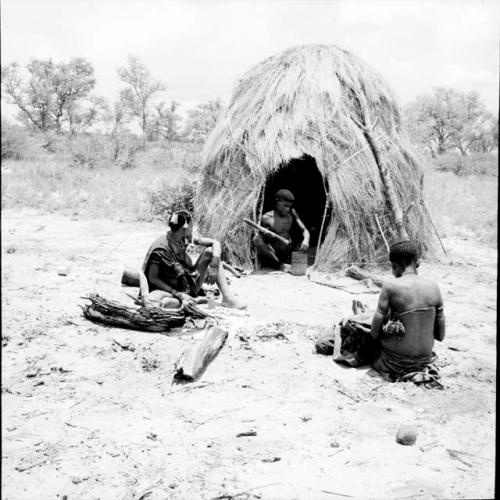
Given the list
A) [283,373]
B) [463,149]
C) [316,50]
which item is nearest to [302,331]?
[283,373]

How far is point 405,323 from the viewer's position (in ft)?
12.0

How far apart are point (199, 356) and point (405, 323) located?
4.79 feet

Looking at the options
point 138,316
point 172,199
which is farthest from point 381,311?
point 172,199

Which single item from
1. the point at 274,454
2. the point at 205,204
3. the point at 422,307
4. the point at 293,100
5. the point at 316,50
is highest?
the point at 316,50

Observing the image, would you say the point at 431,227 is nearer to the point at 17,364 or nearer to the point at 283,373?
the point at 283,373

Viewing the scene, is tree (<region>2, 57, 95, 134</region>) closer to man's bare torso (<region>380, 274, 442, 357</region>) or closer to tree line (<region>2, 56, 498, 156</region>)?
tree line (<region>2, 56, 498, 156</region>)

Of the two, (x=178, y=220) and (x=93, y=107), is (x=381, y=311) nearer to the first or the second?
(x=178, y=220)

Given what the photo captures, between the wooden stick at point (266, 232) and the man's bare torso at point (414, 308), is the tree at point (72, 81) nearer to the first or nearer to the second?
the wooden stick at point (266, 232)

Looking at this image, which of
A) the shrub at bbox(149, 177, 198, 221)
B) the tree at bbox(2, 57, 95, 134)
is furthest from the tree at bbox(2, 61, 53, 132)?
the shrub at bbox(149, 177, 198, 221)

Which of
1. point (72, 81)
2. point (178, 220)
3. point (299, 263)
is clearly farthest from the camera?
point (72, 81)

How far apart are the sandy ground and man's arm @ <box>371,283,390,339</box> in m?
0.37

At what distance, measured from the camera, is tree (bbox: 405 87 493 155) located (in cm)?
3319

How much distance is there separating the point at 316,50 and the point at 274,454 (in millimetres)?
6801

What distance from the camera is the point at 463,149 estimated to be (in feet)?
112
